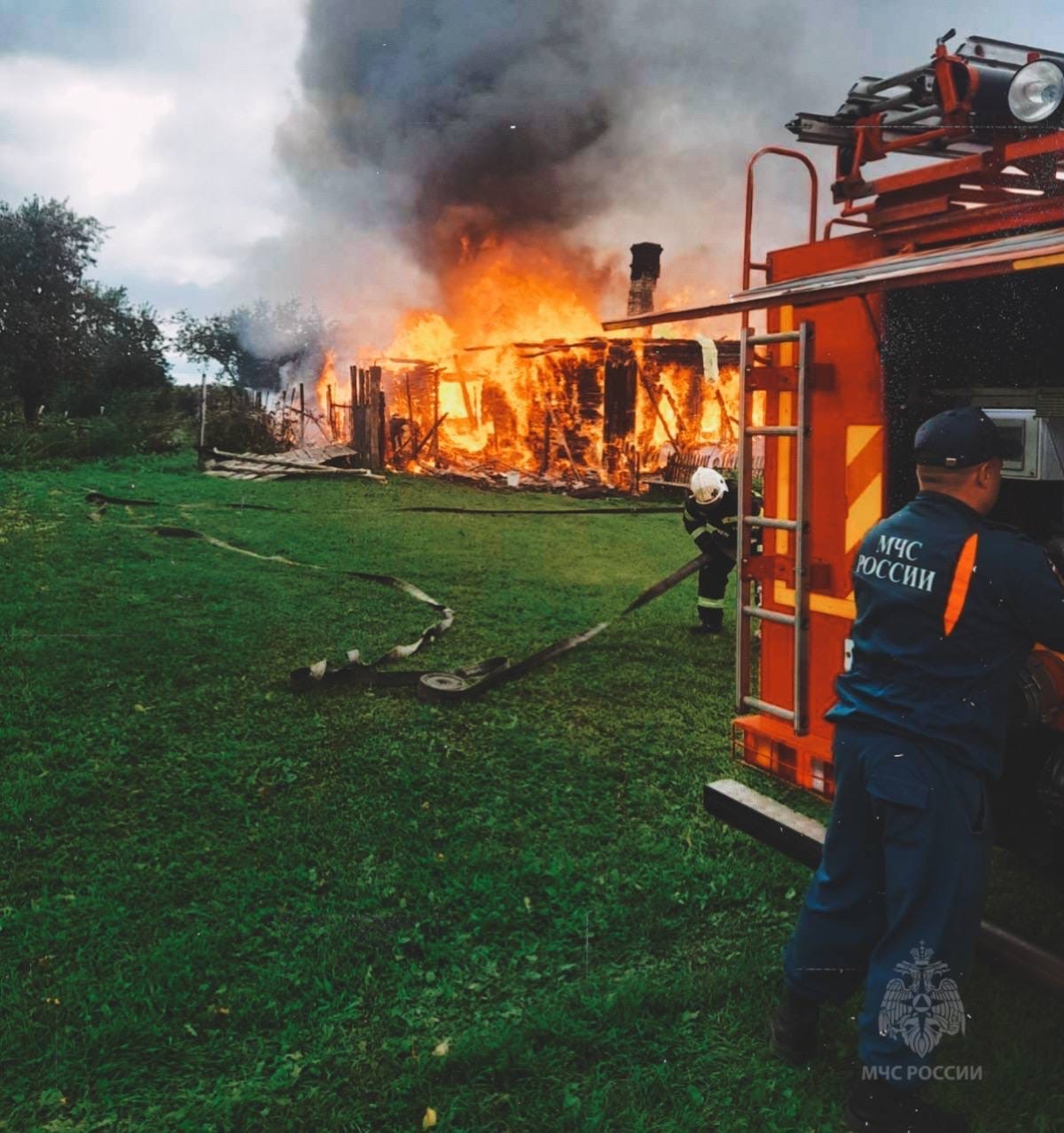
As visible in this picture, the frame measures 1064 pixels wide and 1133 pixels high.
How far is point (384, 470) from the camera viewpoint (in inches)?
932

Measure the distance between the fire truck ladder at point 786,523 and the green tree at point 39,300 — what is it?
33669 millimetres

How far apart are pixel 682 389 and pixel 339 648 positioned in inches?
643

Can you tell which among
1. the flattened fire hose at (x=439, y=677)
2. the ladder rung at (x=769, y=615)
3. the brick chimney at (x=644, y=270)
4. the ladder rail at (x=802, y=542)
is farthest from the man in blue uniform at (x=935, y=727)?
the brick chimney at (x=644, y=270)

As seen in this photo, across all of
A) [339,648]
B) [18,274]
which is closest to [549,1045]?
[339,648]

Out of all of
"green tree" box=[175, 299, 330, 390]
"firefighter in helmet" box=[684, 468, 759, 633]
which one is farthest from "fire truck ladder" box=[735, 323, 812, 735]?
"green tree" box=[175, 299, 330, 390]

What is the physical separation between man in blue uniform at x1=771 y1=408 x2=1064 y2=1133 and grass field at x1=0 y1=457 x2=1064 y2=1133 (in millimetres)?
385

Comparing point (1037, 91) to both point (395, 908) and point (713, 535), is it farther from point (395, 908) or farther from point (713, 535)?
point (713, 535)

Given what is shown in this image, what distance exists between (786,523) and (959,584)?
1030mm

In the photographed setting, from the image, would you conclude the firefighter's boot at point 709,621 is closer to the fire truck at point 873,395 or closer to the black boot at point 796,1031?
the fire truck at point 873,395

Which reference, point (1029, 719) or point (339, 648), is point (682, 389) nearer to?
point (339, 648)

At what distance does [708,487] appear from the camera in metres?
7.83

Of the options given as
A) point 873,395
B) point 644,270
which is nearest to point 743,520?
point 873,395

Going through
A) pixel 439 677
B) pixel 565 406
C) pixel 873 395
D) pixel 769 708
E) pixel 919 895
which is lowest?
pixel 439 677
